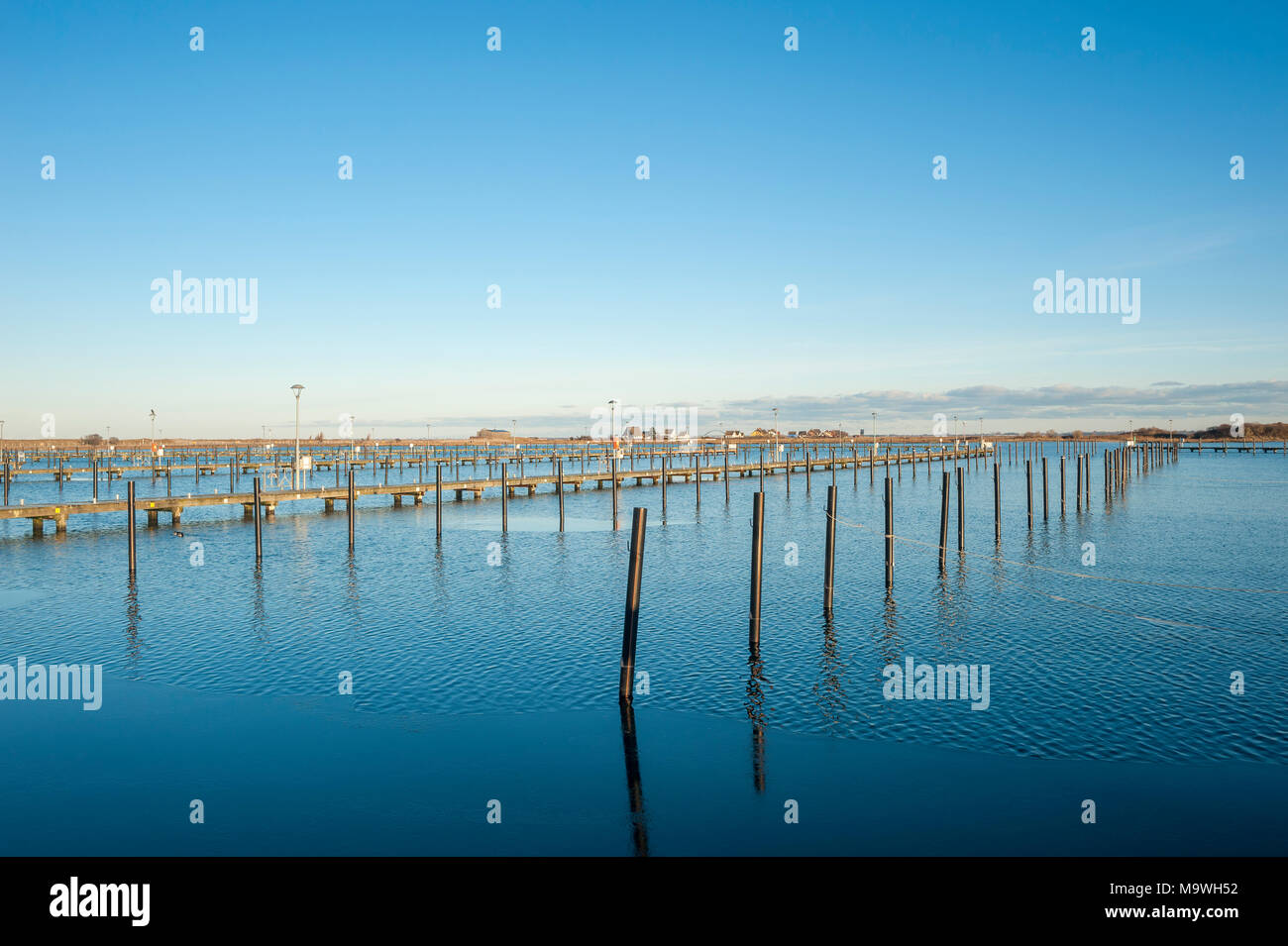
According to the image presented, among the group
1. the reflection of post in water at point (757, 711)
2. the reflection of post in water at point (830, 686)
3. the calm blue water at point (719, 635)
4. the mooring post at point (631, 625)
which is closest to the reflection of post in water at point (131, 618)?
the calm blue water at point (719, 635)

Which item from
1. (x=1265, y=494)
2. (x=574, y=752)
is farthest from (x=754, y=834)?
(x=1265, y=494)

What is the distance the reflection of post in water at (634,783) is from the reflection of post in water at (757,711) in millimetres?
1531

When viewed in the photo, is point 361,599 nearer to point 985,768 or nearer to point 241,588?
point 241,588

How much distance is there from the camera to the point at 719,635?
1844cm

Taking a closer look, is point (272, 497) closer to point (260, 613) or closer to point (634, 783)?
point (260, 613)

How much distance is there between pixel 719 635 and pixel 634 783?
8.00 meters

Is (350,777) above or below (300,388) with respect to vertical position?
below

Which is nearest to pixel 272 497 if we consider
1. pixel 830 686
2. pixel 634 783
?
pixel 830 686

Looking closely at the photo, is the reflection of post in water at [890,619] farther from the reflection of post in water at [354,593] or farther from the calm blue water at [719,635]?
the reflection of post in water at [354,593]

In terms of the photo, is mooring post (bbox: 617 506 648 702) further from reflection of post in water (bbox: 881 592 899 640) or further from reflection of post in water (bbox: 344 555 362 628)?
reflection of post in water (bbox: 344 555 362 628)

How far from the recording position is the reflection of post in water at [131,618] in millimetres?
17594

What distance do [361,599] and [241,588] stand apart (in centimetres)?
439

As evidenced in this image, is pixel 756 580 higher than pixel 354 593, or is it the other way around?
pixel 756 580
